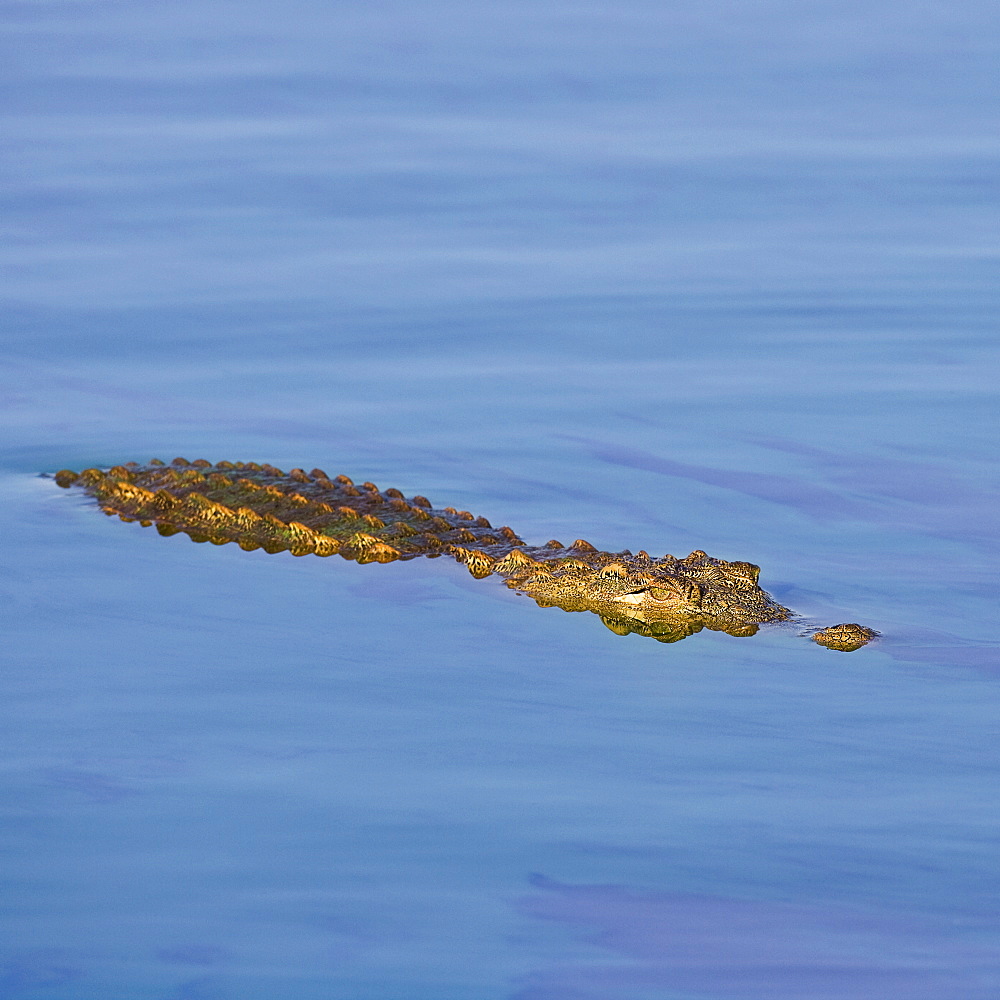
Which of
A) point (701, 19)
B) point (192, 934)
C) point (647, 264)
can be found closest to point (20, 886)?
point (192, 934)

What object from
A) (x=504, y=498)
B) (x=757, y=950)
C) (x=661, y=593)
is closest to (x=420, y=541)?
(x=504, y=498)

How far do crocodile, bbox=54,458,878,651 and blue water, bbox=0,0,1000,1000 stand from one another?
0.17 m

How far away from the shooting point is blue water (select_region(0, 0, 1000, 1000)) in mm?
6293

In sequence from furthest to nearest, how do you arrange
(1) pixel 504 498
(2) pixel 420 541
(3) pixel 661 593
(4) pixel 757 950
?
(1) pixel 504 498 < (2) pixel 420 541 < (3) pixel 661 593 < (4) pixel 757 950

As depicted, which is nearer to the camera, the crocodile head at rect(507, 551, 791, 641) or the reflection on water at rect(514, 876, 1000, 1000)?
the reflection on water at rect(514, 876, 1000, 1000)

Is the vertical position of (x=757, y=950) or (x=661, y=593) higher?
(x=661, y=593)

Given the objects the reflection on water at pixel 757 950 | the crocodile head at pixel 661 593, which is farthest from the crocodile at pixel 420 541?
the reflection on water at pixel 757 950

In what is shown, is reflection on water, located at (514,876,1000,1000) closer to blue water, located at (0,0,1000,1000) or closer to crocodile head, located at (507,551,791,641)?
blue water, located at (0,0,1000,1000)

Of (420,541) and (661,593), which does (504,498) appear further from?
(661,593)

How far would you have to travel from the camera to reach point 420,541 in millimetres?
10094

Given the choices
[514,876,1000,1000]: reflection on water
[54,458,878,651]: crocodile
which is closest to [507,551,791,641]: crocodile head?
[54,458,878,651]: crocodile

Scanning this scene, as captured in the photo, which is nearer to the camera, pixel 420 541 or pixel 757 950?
pixel 757 950

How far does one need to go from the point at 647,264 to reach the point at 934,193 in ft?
12.6

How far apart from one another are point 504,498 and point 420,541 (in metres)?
1.20
